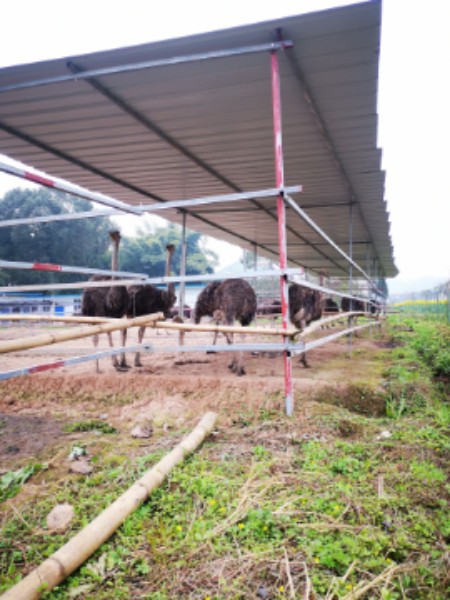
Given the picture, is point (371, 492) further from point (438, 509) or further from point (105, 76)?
point (105, 76)

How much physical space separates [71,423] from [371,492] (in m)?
3.14

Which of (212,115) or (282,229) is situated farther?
(212,115)

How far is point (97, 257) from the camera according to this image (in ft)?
109

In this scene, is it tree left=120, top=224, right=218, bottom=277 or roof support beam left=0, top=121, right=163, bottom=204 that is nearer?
roof support beam left=0, top=121, right=163, bottom=204

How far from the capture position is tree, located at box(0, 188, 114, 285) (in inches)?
1097

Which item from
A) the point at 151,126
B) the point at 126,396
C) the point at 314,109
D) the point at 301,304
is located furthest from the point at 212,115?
the point at 301,304

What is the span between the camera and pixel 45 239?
29.1 metres

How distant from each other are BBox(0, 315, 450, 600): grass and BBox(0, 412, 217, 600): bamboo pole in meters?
0.05

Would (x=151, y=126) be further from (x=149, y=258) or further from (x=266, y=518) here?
(x=149, y=258)

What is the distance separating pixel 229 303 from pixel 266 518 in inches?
180

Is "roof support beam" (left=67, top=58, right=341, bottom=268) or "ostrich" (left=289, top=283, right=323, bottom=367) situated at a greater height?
"roof support beam" (left=67, top=58, right=341, bottom=268)

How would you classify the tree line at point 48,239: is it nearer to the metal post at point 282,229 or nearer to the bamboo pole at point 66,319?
the bamboo pole at point 66,319

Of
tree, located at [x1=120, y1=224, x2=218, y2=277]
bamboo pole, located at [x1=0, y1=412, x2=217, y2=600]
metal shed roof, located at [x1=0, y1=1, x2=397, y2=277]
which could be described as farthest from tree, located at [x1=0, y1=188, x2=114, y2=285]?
bamboo pole, located at [x1=0, y1=412, x2=217, y2=600]

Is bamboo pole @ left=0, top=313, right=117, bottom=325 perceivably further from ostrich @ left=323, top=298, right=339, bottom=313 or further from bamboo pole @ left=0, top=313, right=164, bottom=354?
ostrich @ left=323, top=298, right=339, bottom=313
